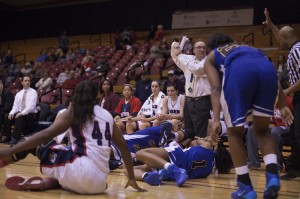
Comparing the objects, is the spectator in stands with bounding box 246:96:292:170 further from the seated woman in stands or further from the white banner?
the white banner

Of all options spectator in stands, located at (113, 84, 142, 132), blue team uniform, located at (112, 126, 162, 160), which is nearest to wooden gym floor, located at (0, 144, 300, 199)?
blue team uniform, located at (112, 126, 162, 160)

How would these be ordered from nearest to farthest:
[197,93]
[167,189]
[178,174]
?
[167,189] → [178,174] → [197,93]

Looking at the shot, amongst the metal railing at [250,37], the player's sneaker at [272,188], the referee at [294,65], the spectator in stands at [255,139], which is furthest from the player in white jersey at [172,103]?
the metal railing at [250,37]

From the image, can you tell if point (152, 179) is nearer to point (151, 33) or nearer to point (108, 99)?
point (108, 99)

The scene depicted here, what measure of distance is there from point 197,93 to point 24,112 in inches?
173

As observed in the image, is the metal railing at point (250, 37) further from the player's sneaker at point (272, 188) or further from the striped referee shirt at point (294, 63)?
the player's sneaker at point (272, 188)

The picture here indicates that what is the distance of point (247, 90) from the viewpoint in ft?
10.9

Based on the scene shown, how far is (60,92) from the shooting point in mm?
11375

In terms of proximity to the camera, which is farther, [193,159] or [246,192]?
[193,159]

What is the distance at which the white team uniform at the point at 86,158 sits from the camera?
3588mm

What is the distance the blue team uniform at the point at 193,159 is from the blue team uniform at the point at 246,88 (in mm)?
1359

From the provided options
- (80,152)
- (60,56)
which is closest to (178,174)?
(80,152)

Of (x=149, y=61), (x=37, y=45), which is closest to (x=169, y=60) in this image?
(x=149, y=61)

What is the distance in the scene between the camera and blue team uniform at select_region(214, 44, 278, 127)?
331cm
